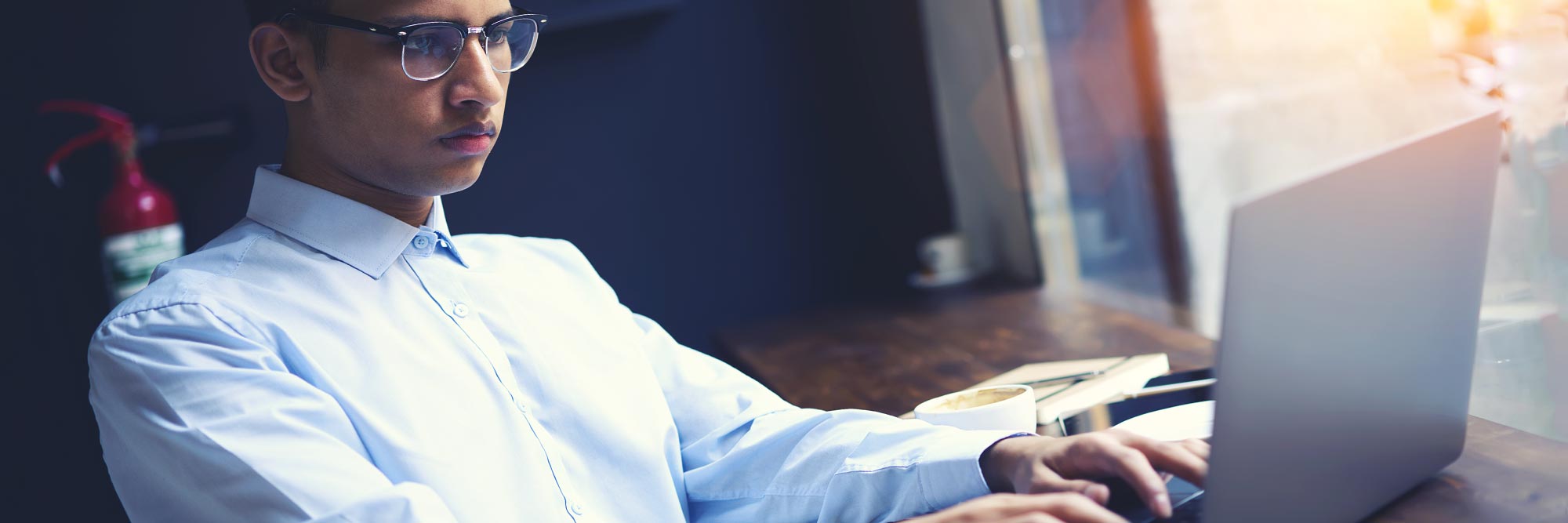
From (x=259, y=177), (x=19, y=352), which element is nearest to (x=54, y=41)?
(x=19, y=352)

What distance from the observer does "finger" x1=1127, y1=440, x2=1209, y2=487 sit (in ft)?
2.63

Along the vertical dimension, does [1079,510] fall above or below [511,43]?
below

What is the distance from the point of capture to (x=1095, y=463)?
2.75 ft

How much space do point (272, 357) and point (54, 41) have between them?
5.91ft

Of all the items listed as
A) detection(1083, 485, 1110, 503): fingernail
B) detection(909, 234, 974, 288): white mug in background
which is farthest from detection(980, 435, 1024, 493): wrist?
detection(909, 234, 974, 288): white mug in background

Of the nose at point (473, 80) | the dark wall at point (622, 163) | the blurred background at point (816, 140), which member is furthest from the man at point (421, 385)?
the dark wall at point (622, 163)

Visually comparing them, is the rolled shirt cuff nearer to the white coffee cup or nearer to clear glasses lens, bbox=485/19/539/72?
the white coffee cup

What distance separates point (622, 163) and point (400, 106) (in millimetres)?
1587

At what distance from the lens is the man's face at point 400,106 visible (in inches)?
42.3

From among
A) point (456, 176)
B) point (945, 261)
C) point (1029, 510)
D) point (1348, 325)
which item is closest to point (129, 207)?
point (456, 176)

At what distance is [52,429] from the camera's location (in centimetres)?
234

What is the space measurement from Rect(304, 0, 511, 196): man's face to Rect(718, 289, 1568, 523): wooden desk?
0.69m

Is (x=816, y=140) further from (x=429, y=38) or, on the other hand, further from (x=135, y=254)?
(x=429, y=38)

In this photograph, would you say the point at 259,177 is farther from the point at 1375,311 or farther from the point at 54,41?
the point at 54,41
